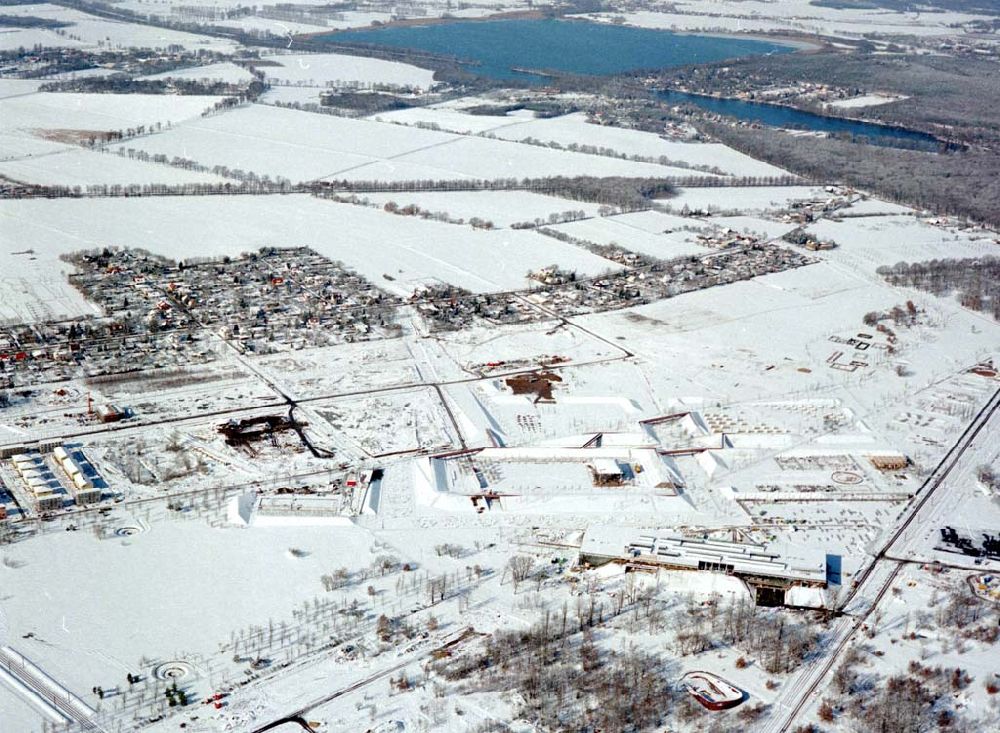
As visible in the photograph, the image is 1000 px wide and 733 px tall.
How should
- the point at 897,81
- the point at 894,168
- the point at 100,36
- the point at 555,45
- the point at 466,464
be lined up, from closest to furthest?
the point at 466,464, the point at 894,168, the point at 897,81, the point at 100,36, the point at 555,45

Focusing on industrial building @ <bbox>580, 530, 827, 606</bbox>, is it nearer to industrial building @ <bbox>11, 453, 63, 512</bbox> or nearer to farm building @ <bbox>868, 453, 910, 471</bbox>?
farm building @ <bbox>868, 453, 910, 471</bbox>

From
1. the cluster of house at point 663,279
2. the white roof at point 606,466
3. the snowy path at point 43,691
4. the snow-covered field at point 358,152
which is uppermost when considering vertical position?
the snow-covered field at point 358,152

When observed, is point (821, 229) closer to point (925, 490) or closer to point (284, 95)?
point (925, 490)

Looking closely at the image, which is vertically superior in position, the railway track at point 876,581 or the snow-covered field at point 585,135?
the snow-covered field at point 585,135

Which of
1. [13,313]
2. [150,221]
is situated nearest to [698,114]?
[150,221]

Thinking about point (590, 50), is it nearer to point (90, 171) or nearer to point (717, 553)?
point (90, 171)

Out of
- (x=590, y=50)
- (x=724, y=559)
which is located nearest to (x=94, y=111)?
(x=590, y=50)

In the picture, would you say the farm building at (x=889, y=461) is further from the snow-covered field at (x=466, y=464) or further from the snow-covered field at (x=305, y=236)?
the snow-covered field at (x=305, y=236)

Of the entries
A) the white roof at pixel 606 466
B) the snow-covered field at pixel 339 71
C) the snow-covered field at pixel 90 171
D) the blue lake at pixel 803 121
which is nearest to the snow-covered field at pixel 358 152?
the snow-covered field at pixel 90 171
